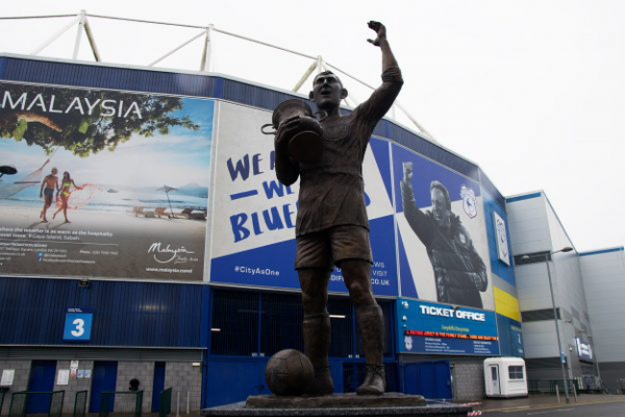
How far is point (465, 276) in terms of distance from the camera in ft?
101

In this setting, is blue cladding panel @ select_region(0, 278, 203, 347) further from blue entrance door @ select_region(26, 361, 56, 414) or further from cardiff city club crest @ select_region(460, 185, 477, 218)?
cardiff city club crest @ select_region(460, 185, 477, 218)

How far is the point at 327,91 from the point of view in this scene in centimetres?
566

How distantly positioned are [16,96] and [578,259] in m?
54.2

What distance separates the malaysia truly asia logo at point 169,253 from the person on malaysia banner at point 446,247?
1229 cm

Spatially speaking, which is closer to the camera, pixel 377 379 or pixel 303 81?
pixel 377 379

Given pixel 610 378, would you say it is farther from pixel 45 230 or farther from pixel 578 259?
pixel 45 230

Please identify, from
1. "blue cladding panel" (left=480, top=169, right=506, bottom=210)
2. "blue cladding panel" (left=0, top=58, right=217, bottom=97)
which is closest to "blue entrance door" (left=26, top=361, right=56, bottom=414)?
"blue cladding panel" (left=0, top=58, right=217, bottom=97)

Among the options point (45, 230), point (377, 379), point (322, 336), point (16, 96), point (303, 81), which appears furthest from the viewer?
point (303, 81)

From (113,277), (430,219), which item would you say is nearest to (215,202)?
(113,277)

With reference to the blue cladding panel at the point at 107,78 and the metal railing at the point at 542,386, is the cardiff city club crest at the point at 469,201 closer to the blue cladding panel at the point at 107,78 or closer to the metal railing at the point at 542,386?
the metal railing at the point at 542,386

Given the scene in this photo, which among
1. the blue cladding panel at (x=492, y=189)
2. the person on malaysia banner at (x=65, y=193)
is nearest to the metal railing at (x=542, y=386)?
the blue cladding panel at (x=492, y=189)

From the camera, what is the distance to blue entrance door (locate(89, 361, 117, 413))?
19.2 meters

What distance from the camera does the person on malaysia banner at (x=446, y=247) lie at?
93.0 ft

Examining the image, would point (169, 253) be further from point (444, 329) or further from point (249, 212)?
point (444, 329)
